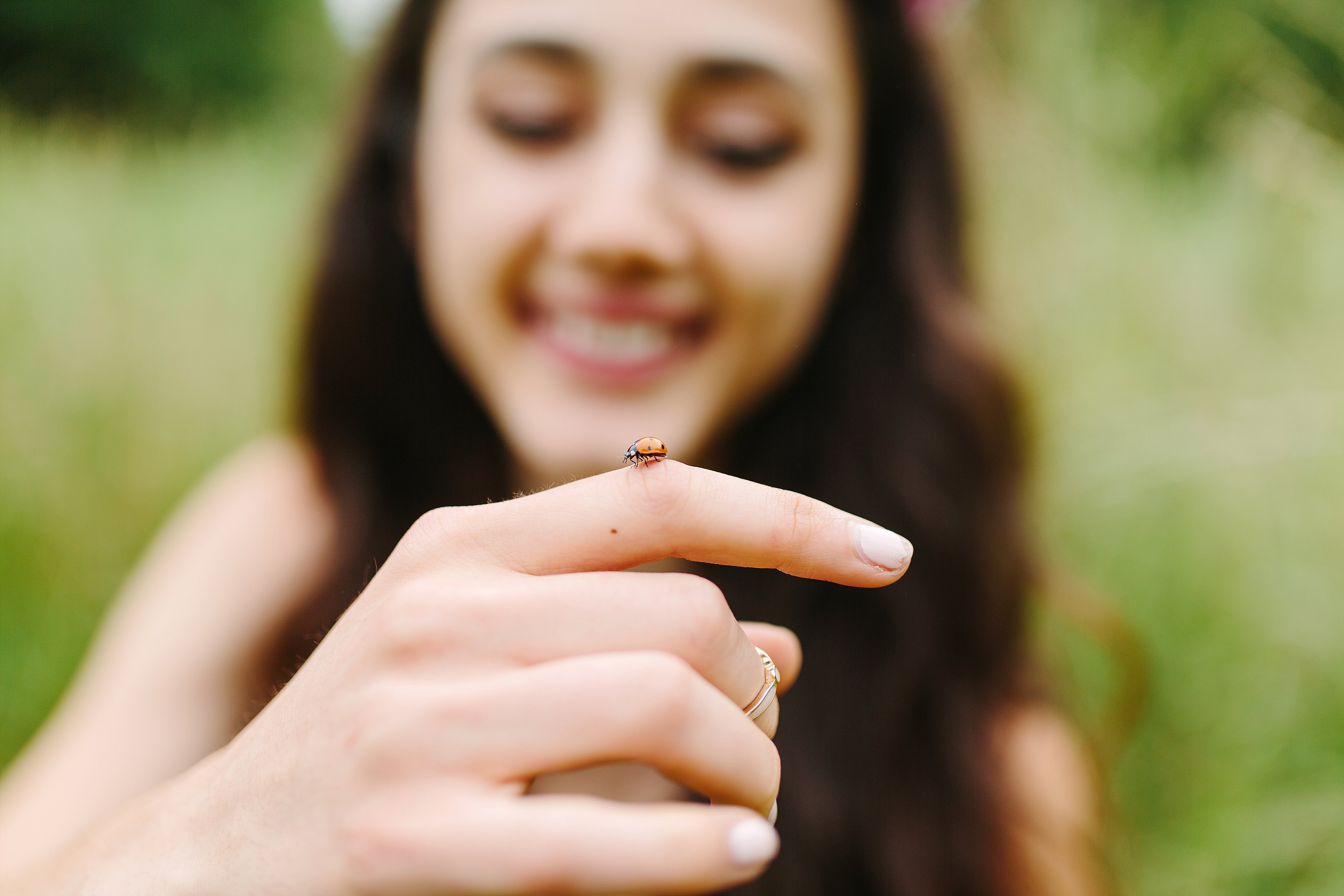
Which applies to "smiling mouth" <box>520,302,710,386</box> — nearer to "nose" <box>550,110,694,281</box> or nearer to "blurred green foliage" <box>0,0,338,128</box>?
"nose" <box>550,110,694,281</box>

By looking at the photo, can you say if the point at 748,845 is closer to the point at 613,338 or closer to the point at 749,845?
the point at 749,845

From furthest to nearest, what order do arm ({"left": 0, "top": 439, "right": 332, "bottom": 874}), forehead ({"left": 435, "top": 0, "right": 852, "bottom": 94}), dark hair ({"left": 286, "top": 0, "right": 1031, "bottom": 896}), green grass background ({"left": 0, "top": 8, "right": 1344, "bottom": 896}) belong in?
green grass background ({"left": 0, "top": 8, "right": 1344, "bottom": 896}) < arm ({"left": 0, "top": 439, "right": 332, "bottom": 874}) < dark hair ({"left": 286, "top": 0, "right": 1031, "bottom": 896}) < forehead ({"left": 435, "top": 0, "right": 852, "bottom": 94})

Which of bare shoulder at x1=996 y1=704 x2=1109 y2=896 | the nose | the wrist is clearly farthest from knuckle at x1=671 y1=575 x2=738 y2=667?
bare shoulder at x1=996 y1=704 x2=1109 y2=896

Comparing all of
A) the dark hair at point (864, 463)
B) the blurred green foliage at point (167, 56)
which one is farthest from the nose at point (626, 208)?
the blurred green foliage at point (167, 56)

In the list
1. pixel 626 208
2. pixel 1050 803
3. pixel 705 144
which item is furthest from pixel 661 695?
pixel 1050 803

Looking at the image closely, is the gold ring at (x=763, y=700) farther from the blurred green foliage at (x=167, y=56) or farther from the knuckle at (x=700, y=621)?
the blurred green foliage at (x=167, y=56)

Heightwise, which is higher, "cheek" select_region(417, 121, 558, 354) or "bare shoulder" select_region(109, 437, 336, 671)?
"cheek" select_region(417, 121, 558, 354)

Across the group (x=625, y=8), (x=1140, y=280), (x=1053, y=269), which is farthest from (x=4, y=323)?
(x=1140, y=280)
